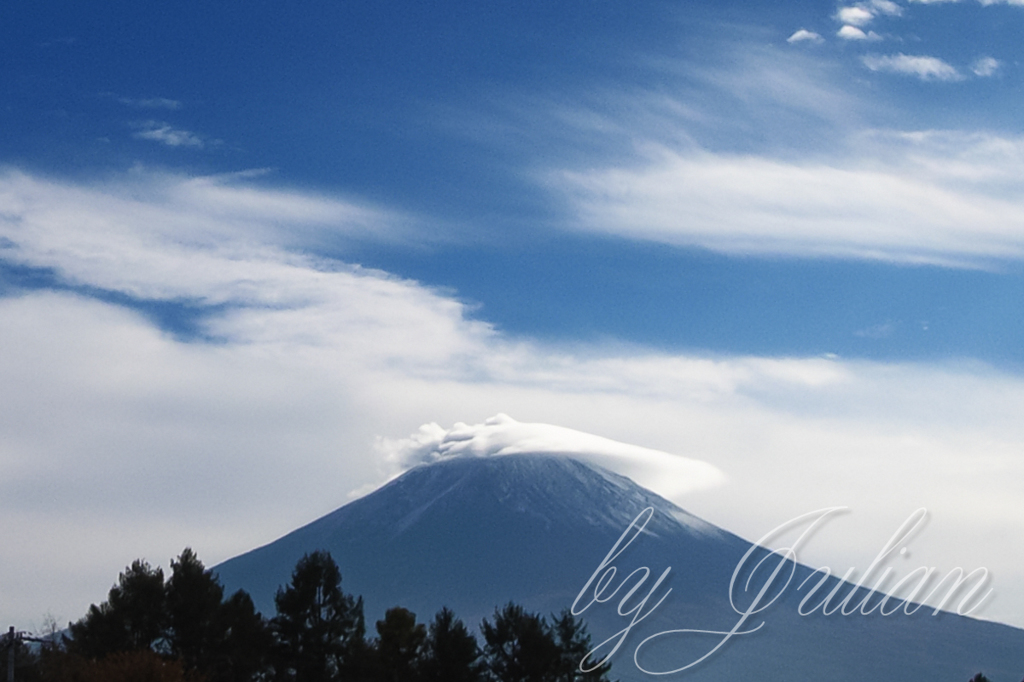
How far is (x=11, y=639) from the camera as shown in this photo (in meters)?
41.1

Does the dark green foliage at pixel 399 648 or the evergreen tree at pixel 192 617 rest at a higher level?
the evergreen tree at pixel 192 617

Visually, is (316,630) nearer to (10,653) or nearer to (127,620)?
(127,620)

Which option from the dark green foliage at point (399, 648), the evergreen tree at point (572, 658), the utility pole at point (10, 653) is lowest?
the evergreen tree at point (572, 658)

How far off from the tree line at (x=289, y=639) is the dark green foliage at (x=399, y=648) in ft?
0.14

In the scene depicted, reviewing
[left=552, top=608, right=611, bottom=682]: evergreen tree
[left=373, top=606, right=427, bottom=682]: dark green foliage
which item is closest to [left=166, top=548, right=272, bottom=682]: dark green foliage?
[left=373, top=606, right=427, bottom=682]: dark green foliage

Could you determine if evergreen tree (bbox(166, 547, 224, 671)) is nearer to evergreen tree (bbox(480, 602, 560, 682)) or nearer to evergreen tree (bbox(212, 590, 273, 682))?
evergreen tree (bbox(212, 590, 273, 682))

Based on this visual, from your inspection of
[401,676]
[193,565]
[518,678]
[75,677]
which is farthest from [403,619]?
[75,677]

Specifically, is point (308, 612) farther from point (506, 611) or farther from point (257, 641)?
point (506, 611)

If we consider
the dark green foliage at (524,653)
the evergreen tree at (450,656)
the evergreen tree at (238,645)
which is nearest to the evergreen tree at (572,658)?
the dark green foliage at (524,653)

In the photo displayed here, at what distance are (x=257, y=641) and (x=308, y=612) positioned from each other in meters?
2.42

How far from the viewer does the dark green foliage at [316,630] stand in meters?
46.9

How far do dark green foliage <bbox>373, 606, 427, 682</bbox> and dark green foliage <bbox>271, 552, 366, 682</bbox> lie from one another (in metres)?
1.04

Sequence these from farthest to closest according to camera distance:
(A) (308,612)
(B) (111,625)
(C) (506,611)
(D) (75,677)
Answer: (C) (506,611) < (A) (308,612) < (B) (111,625) < (D) (75,677)

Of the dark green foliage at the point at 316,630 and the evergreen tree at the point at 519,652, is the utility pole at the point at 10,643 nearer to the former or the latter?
the dark green foliage at the point at 316,630
